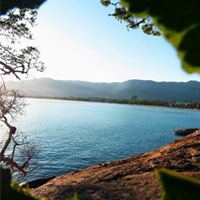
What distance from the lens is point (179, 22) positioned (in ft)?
4.04

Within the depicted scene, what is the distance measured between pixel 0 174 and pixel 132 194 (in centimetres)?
741

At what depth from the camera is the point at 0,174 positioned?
1.80 meters

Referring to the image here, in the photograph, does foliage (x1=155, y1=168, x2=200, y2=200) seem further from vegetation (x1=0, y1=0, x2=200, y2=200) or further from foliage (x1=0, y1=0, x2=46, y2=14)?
foliage (x1=0, y1=0, x2=46, y2=14)

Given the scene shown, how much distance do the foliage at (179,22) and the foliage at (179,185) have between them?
808mm

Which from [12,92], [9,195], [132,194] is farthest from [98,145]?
[9,195]

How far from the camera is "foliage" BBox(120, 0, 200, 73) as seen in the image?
3.98ft

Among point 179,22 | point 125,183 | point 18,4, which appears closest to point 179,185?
point 179,22

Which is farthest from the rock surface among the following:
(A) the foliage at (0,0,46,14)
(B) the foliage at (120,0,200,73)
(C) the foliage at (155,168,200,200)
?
(B) the foliage at (120,0,200,73)

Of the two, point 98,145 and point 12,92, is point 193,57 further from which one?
point 98,145

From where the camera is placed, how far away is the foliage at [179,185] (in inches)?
61.5

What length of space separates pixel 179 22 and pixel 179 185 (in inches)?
47.4

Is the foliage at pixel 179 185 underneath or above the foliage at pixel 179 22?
underneath

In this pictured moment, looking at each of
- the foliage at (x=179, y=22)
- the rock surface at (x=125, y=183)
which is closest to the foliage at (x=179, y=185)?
the foliage at (x=179, y=22)

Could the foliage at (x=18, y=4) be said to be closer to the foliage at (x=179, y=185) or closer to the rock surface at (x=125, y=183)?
the foliage at (x=179, y=185)
